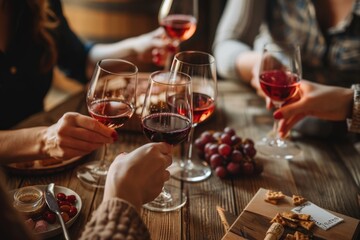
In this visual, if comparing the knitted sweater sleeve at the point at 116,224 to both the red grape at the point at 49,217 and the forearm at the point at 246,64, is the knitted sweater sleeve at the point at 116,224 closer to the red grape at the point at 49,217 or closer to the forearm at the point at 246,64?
the red grape at the point at 49,217

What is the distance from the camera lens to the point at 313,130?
4.48 ft

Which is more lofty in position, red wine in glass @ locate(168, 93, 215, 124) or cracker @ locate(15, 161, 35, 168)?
red wine in glass @ locate(168, 93, 215, 124)

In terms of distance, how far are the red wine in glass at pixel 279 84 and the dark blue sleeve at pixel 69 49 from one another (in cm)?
86

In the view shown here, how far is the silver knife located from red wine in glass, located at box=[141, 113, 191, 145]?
0.80ft

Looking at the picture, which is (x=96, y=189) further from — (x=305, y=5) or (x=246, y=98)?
(x=305, y=5)

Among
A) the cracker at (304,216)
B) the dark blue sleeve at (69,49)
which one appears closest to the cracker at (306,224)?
the cracker at (304,216)

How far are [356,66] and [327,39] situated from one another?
0.18m

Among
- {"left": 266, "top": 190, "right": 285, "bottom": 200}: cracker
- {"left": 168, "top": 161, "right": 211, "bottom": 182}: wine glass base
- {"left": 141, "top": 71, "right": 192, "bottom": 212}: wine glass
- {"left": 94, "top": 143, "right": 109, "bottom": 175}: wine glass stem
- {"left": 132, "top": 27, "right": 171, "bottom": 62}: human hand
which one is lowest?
{"left": 168, "top": 161, "right": 211, "bottom": 182}: wine glass base

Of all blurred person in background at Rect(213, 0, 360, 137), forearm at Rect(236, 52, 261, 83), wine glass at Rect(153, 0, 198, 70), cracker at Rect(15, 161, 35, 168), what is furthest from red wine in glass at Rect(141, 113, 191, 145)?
blurred person in background at Rect(213, 0, 360, 137)

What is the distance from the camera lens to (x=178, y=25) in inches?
62.6

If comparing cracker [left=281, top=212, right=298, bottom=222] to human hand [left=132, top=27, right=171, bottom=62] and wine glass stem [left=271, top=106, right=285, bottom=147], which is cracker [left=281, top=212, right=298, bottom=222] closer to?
wine glass stem [left=271, top=106, right=285, bottom=147]

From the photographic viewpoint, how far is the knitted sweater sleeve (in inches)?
29.3

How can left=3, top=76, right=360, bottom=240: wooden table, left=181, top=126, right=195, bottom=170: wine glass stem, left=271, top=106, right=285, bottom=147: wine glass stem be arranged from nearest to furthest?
left=3, top=76, right=360, bottom=240: wooden table
left=181, top=126, right=195, bottom=170: wine glass stem
left=271, top=106, right=285, bottom=147: wine glass stem

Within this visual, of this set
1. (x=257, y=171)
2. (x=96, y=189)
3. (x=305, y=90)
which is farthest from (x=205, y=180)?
(x=305, y=90)
